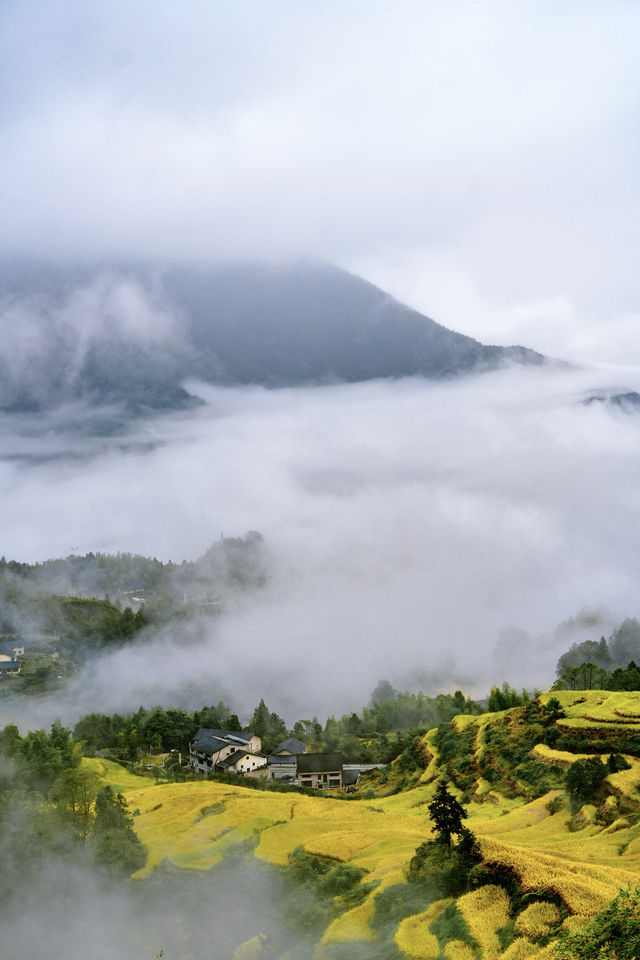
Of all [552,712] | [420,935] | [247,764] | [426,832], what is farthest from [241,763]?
[420,935]

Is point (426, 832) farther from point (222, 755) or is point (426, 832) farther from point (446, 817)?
point (222, 755)

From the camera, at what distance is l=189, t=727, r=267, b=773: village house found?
185ft

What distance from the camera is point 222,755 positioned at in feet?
189

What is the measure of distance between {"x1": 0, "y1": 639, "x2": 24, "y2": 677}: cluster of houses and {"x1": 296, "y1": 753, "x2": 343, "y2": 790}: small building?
53624 millimetres

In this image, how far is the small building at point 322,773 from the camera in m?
51.7

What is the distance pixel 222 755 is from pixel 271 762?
408cm

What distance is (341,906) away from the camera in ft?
65.4

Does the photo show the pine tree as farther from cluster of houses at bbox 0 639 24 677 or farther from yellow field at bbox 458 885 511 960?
cluster of houses at bbox 0 639 24 677

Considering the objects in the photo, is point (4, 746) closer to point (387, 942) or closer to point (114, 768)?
point (114, 768)

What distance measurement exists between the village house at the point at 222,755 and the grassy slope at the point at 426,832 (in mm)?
17596

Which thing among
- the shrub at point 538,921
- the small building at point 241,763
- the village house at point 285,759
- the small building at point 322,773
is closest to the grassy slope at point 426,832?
the shrub at point 538,921

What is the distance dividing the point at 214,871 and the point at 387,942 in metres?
8.96

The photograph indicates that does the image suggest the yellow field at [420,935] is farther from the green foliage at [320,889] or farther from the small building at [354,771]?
the small building at [354,771]

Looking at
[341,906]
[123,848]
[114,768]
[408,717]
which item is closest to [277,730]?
[408,717]
